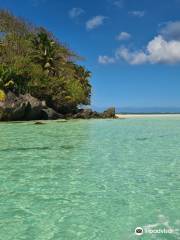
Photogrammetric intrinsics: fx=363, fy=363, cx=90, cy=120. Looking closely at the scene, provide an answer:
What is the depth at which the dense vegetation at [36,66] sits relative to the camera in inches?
1666

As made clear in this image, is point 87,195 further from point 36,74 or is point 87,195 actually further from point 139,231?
point 36,74

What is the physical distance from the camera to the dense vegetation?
139ft

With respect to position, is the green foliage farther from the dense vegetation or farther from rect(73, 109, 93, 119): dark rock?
rect(73, 109, 93, 119): dark rock

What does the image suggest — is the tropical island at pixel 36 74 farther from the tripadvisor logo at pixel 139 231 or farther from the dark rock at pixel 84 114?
the tripadvisor logo at pixel 139 231

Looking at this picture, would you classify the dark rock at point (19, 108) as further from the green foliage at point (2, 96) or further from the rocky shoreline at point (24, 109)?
the green foliage at point (2, 96)

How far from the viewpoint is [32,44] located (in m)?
44.6

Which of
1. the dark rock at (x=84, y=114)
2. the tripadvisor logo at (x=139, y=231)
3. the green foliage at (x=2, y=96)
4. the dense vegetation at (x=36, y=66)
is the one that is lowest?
the tripadvisor logo at (x=139, y=231)

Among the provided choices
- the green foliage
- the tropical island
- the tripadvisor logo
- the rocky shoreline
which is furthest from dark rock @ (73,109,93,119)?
the tripadvisor logo

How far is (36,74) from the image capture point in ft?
141

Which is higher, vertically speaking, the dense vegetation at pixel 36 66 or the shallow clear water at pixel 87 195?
the dense vegetation at pixel 36 66

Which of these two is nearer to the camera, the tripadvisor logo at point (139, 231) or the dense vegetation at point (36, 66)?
the tripadvisor logo at point (139, 231)

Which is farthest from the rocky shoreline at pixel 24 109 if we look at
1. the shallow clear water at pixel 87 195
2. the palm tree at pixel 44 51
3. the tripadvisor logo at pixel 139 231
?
the tripadvisor logo at pixel 139 231

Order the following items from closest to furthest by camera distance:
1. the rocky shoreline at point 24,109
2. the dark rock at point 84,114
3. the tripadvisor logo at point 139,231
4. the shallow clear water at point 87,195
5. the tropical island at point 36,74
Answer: the tripadvisor logo at point 139,231 < the shallow clear water at point 87,195 < the rocky shoreline at point 24,109 < the tropical island at point 36,74 < the dark rock at point 84,114

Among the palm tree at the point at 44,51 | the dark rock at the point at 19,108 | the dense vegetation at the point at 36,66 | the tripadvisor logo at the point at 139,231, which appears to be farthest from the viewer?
the palm tree at the point at 44,51
